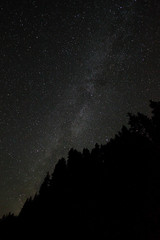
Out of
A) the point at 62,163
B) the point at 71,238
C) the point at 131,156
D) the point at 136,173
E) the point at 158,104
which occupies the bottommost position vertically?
the point at 71,238

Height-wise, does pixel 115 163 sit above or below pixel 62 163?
below

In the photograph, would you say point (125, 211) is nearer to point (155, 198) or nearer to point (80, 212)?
point (155, 198)

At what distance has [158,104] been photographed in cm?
2494

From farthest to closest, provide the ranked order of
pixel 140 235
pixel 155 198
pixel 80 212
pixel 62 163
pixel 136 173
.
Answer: pixel 62 163
pixel 80 212
pixel 136 173
pixel 155 198
pixel 140 235

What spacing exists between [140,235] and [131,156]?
361 inches

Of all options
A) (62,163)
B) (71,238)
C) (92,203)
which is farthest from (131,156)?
(62,163)

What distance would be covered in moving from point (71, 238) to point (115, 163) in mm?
10927

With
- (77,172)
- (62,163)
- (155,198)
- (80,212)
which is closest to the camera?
(155,198)

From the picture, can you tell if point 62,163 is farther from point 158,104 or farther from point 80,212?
point 158,104

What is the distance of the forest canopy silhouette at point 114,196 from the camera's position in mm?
17672

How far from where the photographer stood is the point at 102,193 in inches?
870

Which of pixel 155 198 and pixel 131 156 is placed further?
pixel 131 156

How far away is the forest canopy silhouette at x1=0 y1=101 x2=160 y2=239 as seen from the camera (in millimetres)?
17672

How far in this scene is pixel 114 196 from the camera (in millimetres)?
20359
